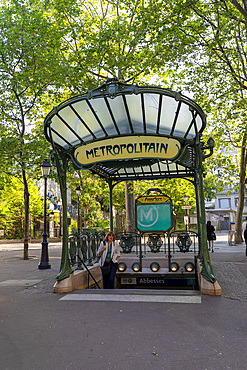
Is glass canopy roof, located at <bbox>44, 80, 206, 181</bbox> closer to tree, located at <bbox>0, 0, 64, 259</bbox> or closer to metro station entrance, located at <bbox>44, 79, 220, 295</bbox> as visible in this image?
metro station entrance, located at <bbox>44, 79, 220, 295</bbox>

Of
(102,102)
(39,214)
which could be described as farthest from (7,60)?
(39,214)

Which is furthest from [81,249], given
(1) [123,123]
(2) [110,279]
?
(1) [123,123]

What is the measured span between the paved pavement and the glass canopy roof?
332 centimetres

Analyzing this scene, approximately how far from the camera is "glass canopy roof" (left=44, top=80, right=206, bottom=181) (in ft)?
21.5

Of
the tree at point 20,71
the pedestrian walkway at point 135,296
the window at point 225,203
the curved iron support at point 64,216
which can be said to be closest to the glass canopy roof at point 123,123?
the curved iron support at point 64,216

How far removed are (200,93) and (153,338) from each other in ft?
50.1

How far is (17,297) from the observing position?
6641 millimetres

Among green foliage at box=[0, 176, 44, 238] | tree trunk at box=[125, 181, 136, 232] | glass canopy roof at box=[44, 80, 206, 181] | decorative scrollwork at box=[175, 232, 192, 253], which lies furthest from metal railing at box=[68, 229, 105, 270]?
green foliage at box=[0, 176, 44, 238]

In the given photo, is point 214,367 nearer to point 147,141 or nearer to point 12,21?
point 147,141

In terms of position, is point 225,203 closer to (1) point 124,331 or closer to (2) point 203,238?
(2) point 203,238

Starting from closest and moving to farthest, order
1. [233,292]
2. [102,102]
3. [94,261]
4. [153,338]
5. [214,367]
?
1. [214,367]
2. [153,338]
3. [233,292]
4. [102,102]
5. [94,261]

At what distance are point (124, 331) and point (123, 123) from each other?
16.4ft

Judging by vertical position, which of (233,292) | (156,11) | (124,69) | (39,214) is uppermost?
(156,11)

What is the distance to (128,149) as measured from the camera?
737 centimetres
